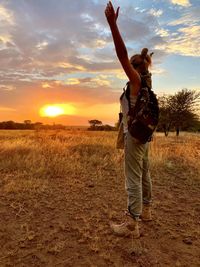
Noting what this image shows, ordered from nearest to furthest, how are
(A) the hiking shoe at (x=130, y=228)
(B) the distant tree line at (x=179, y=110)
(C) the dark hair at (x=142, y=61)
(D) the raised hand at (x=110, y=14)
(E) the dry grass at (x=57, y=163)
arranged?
(D) the raised hand at (x=110, y=14), (C) the dark hair at (x=142, y=61), (A) the hiking shoe at (x=130, y=228), (E) the dry grass at (x=57, y=163), (B) the distant tree line at (x=179, y=110)

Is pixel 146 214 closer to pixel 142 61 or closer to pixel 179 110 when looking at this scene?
pixel 142 61

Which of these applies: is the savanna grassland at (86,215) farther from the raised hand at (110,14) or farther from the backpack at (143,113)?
the raised hand at (110,14)

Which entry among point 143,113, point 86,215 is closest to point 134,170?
point 143,113

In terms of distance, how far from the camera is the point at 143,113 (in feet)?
10.4

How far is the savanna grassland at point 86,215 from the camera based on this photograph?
3.13m

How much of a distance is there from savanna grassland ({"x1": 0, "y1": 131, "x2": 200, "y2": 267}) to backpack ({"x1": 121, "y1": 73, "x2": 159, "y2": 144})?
1121 mm

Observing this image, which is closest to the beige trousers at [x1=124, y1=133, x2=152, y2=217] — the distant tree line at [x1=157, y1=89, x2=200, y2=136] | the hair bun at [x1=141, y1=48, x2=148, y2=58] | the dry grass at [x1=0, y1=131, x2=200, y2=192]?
the hair bun at [x1=141, y1=48, x2=148, y2=58]

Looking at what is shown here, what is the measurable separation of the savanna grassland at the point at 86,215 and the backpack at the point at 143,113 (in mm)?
1121

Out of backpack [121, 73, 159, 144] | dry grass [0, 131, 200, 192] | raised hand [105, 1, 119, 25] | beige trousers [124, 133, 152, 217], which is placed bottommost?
dry grass [0, 131, 200, 192]

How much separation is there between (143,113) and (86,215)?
5.64 feet

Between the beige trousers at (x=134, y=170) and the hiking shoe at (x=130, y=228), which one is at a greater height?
the beige trousers at (x=134, y=170)

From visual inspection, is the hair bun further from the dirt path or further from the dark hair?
the dirt path

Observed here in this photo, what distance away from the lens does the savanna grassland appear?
3.13 metres

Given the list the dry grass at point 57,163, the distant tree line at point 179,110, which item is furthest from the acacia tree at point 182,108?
the dry grass at point 57,163
